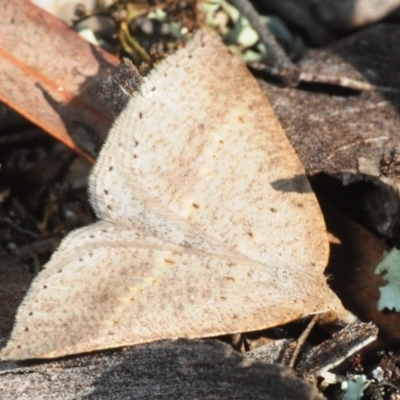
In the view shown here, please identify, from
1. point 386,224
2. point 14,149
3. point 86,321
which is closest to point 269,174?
point 386,224

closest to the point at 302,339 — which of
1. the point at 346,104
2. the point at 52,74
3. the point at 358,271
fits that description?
the point at 358,271

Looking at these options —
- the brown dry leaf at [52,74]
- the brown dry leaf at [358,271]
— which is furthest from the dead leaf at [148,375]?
the brown dry leaf at [52,74]

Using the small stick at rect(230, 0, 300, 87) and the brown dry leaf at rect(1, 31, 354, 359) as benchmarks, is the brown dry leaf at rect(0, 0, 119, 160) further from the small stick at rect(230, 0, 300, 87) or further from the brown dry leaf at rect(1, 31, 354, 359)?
the small stick at rect(230, 0, 300, 87)

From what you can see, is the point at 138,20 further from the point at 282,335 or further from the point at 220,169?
the point at 282,335

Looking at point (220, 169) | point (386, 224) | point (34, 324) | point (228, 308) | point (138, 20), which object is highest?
point (138, 20)

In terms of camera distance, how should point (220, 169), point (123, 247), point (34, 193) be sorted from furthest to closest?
point (34, 193) < point (220, 169) < point (123, 247)

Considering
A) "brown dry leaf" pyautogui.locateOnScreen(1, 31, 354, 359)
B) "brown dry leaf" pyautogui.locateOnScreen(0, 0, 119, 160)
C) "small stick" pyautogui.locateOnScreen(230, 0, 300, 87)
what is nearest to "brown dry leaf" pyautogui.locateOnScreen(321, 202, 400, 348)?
"brown dry leaf" pyautogui.locateOnScreen(1, 31, 354, 359)

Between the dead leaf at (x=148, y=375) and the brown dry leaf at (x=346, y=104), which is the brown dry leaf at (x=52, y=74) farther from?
the dead leaf at (x=148, y=375)
